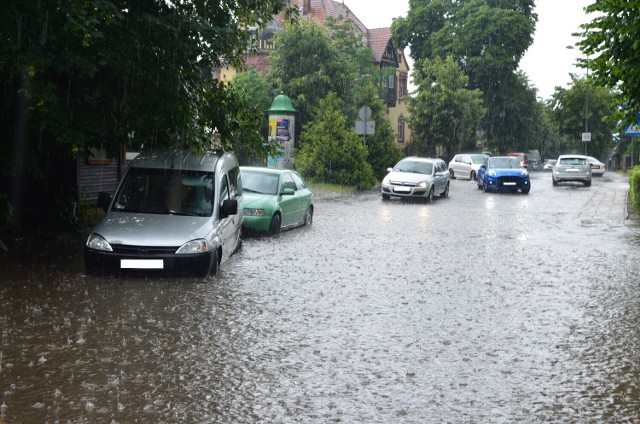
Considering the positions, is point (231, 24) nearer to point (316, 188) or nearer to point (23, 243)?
point (23, 243)

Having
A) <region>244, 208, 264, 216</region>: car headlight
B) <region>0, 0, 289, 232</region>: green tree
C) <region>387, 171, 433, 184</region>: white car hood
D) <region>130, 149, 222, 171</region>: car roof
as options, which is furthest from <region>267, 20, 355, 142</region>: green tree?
<region>130, 149, 222, 171</region>: car roof

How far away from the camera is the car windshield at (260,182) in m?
18.8

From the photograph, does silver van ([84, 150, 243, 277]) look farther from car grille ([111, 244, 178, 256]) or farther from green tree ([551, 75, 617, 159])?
green tree ([551, 75, 617, 159])

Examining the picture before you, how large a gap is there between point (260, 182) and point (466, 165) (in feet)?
119

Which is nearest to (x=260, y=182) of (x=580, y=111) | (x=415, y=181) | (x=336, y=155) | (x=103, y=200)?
(x=103, y=200)

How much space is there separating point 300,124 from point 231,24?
102 feet

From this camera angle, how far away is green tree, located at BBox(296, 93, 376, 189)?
3862 cm

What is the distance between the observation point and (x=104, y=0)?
11844 mm

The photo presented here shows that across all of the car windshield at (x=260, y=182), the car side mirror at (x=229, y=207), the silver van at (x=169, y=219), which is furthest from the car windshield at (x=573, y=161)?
the car side mirror at (x=229, y=207)

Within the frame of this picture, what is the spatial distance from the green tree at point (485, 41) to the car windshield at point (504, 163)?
33143 millimetres

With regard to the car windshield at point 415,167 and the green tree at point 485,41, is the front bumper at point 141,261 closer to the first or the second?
the car windshield at point 415,167

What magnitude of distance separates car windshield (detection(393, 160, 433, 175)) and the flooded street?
653 inches

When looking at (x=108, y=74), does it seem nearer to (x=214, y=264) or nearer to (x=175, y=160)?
(x=175, y=160)

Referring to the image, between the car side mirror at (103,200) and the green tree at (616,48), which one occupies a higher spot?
the green tree at (616,48)
